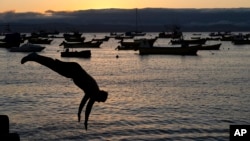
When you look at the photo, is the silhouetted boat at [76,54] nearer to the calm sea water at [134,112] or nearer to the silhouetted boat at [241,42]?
the calm sea water at [134,112]

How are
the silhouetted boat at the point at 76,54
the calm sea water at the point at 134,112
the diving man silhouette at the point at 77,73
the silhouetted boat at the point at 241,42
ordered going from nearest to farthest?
1. the diving man silhouette at the point at 77,73
2. the calm sea water at the point at 134,112
3. the silhouetted boat at the point at 76,54
4. the silhouetted boat at the point at 241,42

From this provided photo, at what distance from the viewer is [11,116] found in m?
23.3

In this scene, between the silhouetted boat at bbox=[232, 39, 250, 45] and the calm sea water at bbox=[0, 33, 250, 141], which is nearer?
the calm sea water at bbox=[0, 33, 250, 141]

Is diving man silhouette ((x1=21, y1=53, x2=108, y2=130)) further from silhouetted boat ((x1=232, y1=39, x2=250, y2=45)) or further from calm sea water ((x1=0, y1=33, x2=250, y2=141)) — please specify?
silhouetted boat ((x1=232, y1=39, x2=250, y2=45))

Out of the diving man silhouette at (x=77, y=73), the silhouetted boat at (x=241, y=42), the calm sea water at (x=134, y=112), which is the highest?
the silhouetted boat at (x=241, y=42)

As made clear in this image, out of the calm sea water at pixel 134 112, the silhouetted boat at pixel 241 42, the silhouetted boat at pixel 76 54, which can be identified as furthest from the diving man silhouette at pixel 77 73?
the silhouetted boat at pixel 241 42

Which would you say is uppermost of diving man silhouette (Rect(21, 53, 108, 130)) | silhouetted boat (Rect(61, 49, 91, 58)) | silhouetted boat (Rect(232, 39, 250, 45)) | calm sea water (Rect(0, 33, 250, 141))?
silhouetted boat (Rect(232, 39, 250, 45))

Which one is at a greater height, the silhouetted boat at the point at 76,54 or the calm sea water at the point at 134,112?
the silhouetted boat at the point at 76,54

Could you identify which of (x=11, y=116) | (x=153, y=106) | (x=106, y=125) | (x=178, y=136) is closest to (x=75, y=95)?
(x=153, y=106)

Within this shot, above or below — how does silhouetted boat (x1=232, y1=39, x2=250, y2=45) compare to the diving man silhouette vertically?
above

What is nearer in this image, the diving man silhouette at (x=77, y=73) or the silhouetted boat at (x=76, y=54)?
the diving man silhouette at (x=77, y=73)

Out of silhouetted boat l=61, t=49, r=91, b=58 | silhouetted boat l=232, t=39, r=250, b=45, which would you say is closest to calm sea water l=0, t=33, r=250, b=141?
silhouetted boat l=61, t=49, r=91, b=58

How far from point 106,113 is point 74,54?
2222 inches

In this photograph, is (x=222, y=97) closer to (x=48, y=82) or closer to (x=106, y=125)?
(x=106, y=125)
